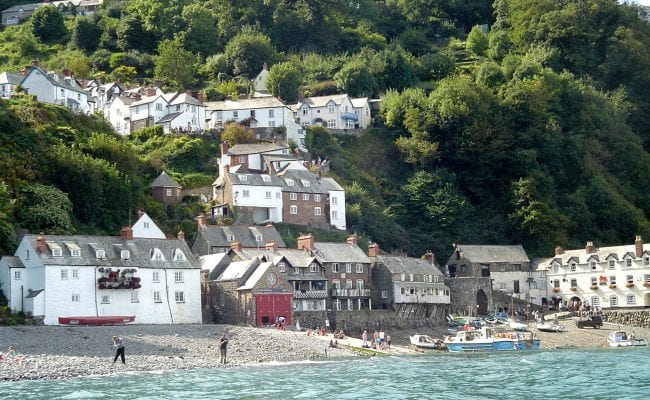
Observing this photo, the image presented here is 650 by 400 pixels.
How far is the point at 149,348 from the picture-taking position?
6075cm

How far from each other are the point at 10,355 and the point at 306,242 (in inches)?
1138

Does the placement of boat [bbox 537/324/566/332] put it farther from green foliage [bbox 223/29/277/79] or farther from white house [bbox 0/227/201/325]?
green foliage [bbox 223/29/277/79]

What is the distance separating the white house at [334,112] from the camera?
106000 millimetres

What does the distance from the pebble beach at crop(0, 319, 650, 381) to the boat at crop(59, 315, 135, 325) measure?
1442 millimetres

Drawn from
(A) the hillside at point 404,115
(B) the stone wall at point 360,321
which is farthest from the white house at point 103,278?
(B) the stone wall at point 360,321

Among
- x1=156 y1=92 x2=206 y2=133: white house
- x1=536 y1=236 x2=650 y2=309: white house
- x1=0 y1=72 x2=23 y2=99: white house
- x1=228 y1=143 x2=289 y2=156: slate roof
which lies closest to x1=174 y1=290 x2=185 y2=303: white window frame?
x1=228 y1=143 x2=289 y2=156: slate roof

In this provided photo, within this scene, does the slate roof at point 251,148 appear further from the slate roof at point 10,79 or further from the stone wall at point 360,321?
the slate roof at point 10,79

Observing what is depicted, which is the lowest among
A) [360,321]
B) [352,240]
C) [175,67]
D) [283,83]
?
[360,321]

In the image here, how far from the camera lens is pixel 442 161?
102 meters

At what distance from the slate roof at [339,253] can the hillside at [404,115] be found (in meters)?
7.99

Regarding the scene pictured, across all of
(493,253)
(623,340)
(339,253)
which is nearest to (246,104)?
(339,253)

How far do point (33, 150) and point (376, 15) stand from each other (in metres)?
75.2

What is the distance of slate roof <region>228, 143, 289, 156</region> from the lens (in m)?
90.4

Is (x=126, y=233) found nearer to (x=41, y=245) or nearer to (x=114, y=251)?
(x=114, y=251)
